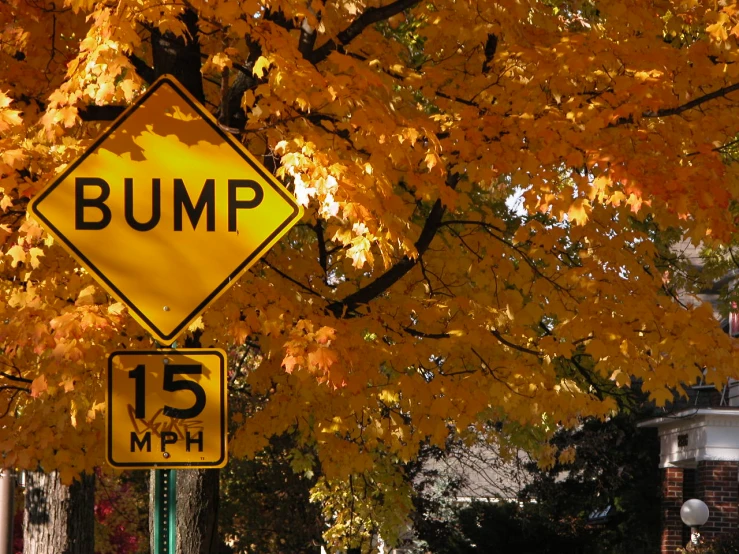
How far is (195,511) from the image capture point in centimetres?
725

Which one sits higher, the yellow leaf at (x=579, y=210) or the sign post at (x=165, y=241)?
the yellow leaf at (x=579, y=210)

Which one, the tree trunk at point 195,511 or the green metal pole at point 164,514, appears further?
the tree trunk at point 195,511

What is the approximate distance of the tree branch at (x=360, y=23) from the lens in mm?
7938

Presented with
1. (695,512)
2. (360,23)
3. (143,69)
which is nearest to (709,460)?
(695,512)

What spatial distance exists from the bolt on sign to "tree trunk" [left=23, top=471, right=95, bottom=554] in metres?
8.15

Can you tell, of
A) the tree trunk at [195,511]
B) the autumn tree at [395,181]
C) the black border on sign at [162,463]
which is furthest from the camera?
the tree trunk at [195,511]

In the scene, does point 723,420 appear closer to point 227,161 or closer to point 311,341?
point 311,341

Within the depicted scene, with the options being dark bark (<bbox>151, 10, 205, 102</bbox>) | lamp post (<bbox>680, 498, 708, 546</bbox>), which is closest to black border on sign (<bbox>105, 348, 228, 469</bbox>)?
dark bark (<bbox>151, 10, 205, 102</bbox>)

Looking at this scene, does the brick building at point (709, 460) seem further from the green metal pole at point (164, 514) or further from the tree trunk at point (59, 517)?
the green metal pole at point (164, 514)

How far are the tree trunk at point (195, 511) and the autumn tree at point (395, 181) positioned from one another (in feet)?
2.90

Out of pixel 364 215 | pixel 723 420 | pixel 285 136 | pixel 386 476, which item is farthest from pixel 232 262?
pixel 723 420

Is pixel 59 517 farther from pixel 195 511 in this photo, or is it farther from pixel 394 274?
pixel 195 511

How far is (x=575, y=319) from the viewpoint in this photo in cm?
908

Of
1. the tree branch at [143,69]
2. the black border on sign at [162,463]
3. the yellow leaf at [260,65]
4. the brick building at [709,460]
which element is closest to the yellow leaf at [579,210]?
the yellow leaf at [260,65]
